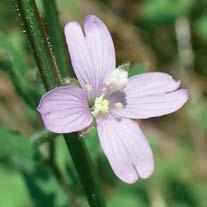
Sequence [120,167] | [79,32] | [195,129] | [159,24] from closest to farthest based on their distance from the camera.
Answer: [120,167]
[79,32]
[195,129]
[159,24]

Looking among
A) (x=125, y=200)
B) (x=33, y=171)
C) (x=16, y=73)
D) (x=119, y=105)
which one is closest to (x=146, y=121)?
(x=125, y=200)

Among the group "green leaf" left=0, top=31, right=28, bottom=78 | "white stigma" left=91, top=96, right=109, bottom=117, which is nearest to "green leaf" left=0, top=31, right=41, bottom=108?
"green leaf" left=0, top=31, right=28, bottom=78

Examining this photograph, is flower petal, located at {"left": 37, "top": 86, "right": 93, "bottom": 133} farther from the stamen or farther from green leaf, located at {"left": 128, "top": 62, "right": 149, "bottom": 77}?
green leaf, located at {"left": 128, "top": 62, "right": 149, "bottom": 77}

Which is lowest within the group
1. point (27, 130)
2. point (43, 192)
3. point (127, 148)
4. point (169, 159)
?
point (169, 159)

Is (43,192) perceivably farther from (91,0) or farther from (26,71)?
(91,0)

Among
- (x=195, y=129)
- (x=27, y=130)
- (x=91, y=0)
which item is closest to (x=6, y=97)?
(x=27, y=130)

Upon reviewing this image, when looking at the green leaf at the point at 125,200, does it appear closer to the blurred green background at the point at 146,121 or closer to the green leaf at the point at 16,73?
the blurred green background at the point at 146,121
